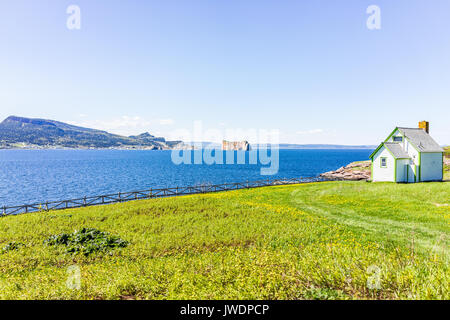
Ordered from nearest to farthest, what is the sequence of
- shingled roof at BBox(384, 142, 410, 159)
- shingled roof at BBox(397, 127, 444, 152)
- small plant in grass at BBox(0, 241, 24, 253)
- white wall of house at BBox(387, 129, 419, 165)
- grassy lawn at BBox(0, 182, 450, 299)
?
grassy lawn at BBox(0, 182, 450, 299) < small plant in grass at BBox(0, 241, 24, 253) < white wall of house at BBox(387, 129, 419, 165) < shingled roof at BBox(384, 142, 410, 159) < shingled roof at BBox(397, 127, 444, 152)

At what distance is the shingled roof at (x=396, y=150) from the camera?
32.9 m

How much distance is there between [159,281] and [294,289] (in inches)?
160

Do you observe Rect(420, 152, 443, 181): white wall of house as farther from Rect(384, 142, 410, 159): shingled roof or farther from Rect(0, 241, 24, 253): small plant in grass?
Rect(0, 241, 24, 253): small plant in grass

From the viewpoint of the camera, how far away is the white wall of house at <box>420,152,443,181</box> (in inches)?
1284

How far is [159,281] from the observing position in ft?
24.3

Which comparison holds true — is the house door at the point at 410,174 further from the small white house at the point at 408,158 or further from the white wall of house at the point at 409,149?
the white wall of house at the point at 409,149

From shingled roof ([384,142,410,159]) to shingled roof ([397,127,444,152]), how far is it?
160cm

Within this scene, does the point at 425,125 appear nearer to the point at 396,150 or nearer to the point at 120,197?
the point at 396,150

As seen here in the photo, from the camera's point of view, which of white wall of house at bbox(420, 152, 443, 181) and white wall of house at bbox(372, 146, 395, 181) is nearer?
white wall of house at bbox(420, 152, 443, 181)

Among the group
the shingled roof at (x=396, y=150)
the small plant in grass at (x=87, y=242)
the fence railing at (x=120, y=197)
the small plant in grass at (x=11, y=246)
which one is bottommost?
the fence railing at (x=120, y=197)

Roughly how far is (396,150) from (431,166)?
5.25 metres

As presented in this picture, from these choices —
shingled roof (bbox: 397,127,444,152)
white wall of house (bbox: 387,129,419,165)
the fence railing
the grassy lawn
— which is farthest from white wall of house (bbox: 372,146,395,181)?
the fence railing

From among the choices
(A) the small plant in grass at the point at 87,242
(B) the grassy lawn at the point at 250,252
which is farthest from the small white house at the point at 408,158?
(A) the small plant in grass at the point at 87,242
